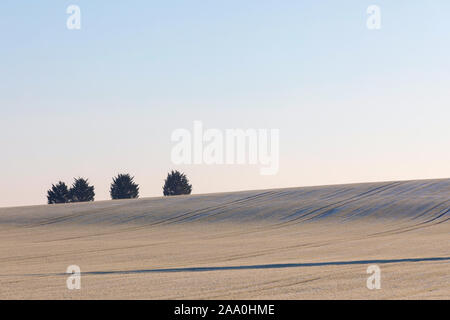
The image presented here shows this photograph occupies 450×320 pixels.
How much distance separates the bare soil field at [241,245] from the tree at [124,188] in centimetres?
3888

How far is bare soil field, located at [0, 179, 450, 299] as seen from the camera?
16.4 metres

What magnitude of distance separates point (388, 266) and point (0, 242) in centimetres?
2499

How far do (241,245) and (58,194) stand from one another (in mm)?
75887

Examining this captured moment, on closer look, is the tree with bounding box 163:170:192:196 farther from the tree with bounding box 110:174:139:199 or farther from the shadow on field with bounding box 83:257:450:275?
the shadow on field with bounding box 83:257:450:275

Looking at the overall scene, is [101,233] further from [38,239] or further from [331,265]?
[331,265]

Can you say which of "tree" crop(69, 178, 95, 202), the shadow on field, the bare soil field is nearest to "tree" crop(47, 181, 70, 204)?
"tree" crop(69, 178, 95, 202)

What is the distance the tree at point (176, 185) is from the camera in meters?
104

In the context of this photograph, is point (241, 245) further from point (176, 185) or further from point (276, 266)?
point (176, 185)

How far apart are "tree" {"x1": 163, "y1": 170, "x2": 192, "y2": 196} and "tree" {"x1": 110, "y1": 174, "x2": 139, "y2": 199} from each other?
14.9 feet

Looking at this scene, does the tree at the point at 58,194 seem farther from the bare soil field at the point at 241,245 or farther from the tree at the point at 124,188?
the bare soil field at the point at 241,245

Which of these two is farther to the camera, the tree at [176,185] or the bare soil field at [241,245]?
the tree at [176,185]

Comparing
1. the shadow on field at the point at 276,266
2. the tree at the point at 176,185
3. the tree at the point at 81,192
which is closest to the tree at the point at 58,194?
the tree at the point at 81,192
